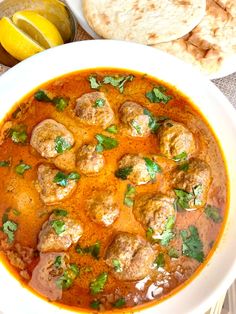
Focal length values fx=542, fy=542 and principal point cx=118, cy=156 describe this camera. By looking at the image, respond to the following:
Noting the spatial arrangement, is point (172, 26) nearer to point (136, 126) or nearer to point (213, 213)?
point (136, 126)

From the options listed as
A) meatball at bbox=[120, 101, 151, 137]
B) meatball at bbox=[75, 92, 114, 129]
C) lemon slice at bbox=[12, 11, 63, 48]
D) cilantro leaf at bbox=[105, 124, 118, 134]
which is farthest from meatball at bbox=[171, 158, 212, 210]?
lemon slice at bbox=[12, 11, 63, 48]

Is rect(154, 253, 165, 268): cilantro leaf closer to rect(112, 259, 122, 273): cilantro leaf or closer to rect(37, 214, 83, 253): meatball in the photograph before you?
rect(112, 259, 122, 273): cilantro leaf

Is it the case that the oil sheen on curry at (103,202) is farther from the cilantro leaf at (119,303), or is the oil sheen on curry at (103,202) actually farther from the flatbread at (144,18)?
the flatbread at (144,18)

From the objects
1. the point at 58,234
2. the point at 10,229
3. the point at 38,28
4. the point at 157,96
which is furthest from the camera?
the point at 38,28

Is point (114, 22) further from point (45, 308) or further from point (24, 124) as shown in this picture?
point (45, 308)

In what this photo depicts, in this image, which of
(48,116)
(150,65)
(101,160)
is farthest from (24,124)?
(150,65)

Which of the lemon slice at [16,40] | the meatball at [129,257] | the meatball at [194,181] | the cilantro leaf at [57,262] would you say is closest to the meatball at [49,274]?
the cilantro leaf at [57,262]

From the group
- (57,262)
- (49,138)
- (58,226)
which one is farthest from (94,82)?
(57,262)

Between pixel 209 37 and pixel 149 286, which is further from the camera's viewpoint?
pixel 209 37
